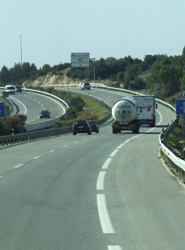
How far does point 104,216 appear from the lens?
10.2 meters

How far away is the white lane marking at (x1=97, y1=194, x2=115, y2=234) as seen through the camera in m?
9.02

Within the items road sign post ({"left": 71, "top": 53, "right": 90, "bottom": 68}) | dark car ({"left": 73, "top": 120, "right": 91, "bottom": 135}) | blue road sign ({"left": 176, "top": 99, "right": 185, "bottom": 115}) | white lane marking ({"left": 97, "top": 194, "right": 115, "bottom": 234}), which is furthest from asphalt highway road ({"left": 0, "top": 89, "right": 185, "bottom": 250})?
road sign post ({"left": 71, "top": 53, "right": 90, "bottom": 68})

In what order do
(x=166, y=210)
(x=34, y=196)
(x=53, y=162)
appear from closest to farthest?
(x=166, y=210) < (x=34, y=196) < (x=53, y=162)

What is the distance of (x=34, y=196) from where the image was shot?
1267 cm

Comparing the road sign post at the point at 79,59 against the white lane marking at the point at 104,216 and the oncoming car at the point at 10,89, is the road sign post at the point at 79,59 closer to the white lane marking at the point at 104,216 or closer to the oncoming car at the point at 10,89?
the oncoming car at the point at 10,89

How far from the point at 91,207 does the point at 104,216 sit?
1.04 meters

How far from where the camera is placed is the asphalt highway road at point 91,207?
8273 mm

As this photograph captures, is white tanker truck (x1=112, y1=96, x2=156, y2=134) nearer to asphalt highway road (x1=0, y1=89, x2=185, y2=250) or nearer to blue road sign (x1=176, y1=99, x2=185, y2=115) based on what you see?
blue road sign (x1=176, y1=99, x2=185, y2=115)

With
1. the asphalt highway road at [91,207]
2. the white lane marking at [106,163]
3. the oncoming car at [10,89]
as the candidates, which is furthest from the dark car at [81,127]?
the oncoming car at [10,89]

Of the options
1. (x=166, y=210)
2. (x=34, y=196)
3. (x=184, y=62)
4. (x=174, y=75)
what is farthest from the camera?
(x=184, y=62)

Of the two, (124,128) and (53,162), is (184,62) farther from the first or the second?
(53,162)

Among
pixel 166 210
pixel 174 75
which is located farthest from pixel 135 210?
pixel 174 75

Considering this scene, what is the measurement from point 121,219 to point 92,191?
359 cm

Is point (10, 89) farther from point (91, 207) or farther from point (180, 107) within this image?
point (91, 207)
